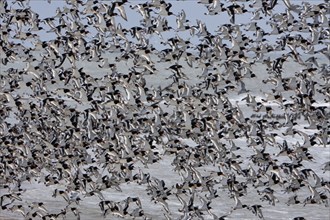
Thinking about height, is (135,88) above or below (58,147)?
above

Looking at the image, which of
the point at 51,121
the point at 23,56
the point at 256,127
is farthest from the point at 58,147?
the point at 256,127

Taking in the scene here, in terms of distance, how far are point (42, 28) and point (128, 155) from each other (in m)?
6.65

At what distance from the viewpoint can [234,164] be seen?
28891 millimetres

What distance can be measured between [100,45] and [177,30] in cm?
373

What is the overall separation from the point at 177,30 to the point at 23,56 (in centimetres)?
691

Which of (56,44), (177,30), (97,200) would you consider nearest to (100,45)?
(56,44)

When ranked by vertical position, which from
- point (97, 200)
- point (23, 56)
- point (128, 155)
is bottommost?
point (97, 200)

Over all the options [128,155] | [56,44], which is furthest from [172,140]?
[56,44]

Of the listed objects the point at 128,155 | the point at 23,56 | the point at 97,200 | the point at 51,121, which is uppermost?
the point at 23,56

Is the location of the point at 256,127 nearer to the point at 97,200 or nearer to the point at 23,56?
the point at 97,200

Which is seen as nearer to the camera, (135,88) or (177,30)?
(177,30)

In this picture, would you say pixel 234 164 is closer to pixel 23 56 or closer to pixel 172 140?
pixel 172 140

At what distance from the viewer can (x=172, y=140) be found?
28.9m

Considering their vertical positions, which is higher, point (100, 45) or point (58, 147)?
point (100, 45)
